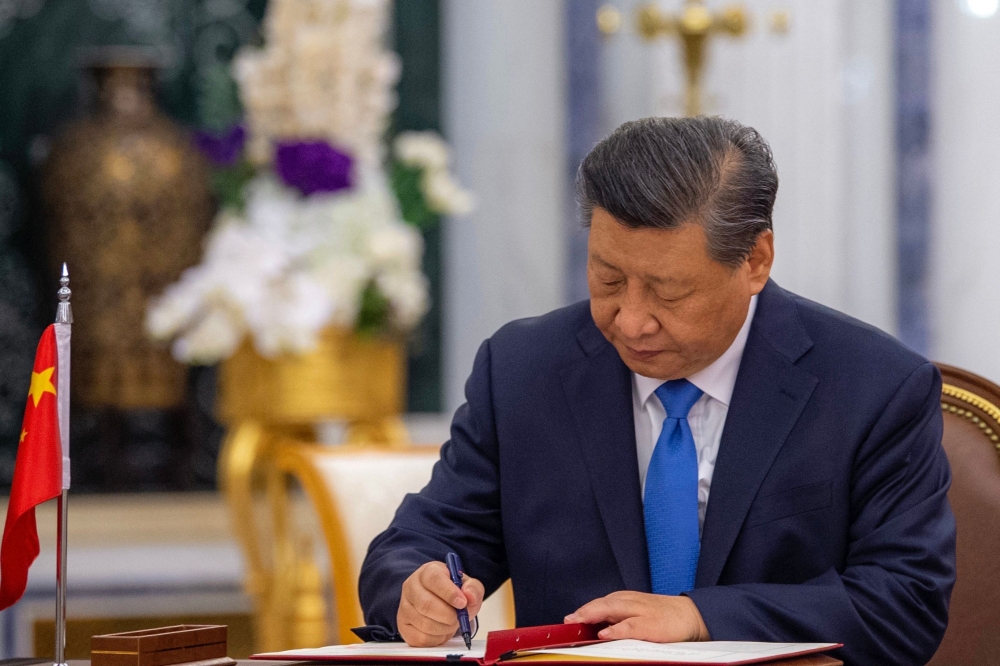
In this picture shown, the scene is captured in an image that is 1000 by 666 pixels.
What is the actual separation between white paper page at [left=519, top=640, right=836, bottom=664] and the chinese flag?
73 cm

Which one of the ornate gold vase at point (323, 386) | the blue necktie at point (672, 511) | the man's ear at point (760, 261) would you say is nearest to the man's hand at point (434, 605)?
the blue necktie at point (672, 511)

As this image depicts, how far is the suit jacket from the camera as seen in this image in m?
1.89

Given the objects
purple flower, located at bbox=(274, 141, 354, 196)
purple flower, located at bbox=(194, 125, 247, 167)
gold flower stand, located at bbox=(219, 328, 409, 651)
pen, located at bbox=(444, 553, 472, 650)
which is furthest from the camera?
purple flower, located at bbox=(194, 125, 247, 167)

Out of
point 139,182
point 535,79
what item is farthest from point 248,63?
point 535,79

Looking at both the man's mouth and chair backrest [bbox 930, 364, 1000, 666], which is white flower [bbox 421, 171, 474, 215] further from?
the man's mouth

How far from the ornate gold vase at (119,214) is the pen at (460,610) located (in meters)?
4.03

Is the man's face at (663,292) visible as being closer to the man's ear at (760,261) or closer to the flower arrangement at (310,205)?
the man's ear at (760,261)

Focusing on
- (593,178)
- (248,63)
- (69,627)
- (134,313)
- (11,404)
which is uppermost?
(248,63)

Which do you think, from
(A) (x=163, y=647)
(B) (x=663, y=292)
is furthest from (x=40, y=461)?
(B) (x=663, y=292)

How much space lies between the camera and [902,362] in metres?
2.06

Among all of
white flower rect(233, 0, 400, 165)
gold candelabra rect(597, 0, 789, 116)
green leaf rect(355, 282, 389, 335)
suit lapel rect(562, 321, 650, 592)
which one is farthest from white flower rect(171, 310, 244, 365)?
suit lapel rect(562, 321, 650, 592)

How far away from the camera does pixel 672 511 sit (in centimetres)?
206

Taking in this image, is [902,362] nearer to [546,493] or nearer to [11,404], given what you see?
[546,493]

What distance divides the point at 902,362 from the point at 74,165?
14.0 ft
